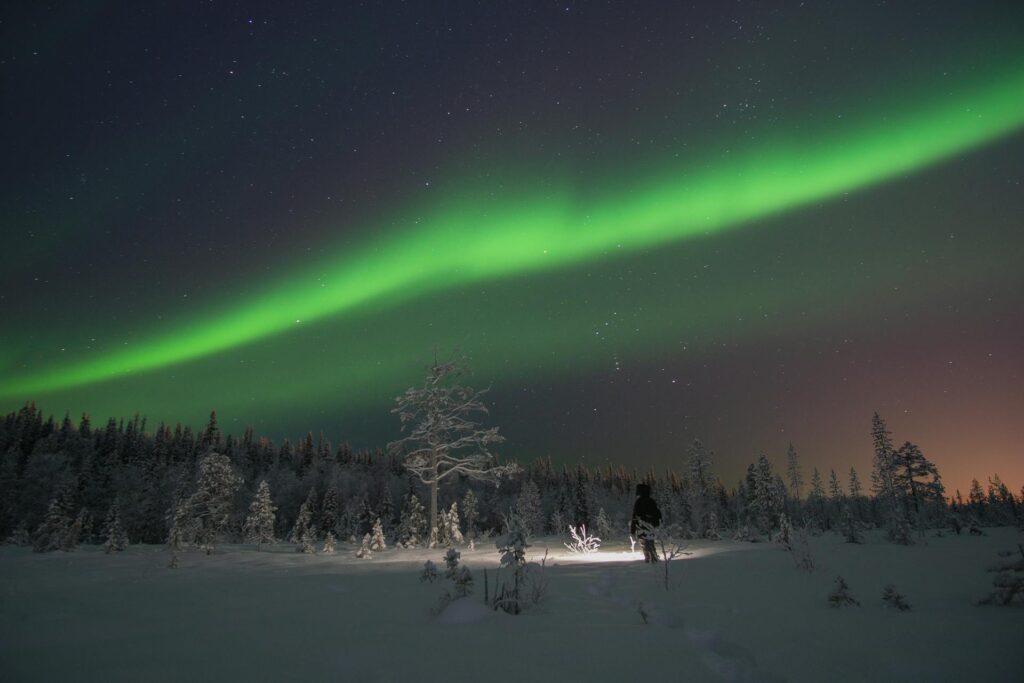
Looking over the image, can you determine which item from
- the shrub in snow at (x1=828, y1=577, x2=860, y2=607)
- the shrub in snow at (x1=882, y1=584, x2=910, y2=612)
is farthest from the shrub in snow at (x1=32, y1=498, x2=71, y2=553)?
the shrub in snow at (x1=882, y1=584, x2=910, y2=612)

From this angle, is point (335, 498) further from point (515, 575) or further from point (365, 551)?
point (515, 575)

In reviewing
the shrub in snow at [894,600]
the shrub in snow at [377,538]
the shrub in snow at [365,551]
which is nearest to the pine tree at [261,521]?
the shrub in snow at [377,538]

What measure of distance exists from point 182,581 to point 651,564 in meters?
9.23

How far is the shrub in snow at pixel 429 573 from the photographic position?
7211 mm

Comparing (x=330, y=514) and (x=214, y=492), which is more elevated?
(x=214, y=492)

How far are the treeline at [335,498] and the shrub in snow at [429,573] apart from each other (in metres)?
4.83

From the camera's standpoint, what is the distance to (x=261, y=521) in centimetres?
2770

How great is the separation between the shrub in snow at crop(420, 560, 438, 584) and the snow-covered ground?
308 millimetres

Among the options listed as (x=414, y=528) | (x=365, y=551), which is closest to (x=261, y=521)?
(x=414, y=528)

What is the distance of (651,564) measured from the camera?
10555 millimetres

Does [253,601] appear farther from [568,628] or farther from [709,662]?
[709,662]

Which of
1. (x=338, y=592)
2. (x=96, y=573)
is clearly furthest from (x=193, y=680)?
(x=96, y=573)

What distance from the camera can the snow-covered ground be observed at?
10.0 ft

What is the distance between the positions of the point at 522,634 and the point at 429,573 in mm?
3881
